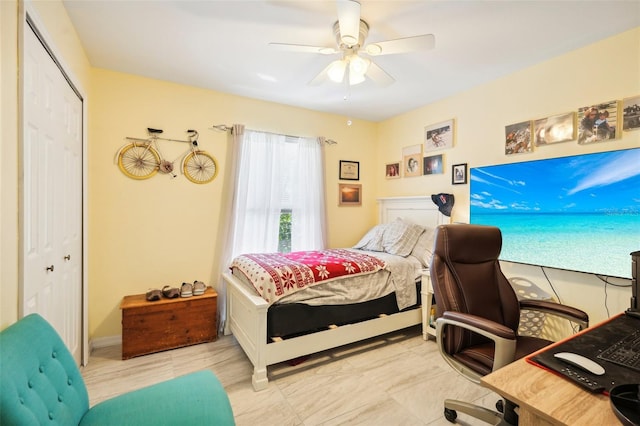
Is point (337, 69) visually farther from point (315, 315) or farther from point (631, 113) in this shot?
point (631, 113)

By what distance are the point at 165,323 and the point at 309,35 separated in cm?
270

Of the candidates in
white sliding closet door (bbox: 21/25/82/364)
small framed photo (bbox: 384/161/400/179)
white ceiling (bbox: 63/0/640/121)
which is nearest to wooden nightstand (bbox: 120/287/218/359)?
white sliding closet door (bbox: 21/25/82/364)

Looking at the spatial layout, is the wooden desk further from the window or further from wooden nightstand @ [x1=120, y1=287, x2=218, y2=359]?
the window

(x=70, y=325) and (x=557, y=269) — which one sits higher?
(x=557, y=269)

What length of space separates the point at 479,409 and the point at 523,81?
2677 millimetres

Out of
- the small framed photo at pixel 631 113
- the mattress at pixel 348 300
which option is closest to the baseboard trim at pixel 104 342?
the mattress at pixel 348 300

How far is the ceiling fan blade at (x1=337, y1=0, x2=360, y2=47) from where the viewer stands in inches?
60.2

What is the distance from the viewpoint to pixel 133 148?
280 centimetres

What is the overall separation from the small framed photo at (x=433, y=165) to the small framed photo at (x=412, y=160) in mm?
78

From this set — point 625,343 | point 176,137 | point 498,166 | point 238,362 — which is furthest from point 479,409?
point 176,137

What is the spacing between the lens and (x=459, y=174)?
3.10m

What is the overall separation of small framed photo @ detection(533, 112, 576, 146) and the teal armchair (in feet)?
9.80

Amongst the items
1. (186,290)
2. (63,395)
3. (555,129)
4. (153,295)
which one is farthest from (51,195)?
(555,129)

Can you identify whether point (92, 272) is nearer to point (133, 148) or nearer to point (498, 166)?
point (133, 148)
